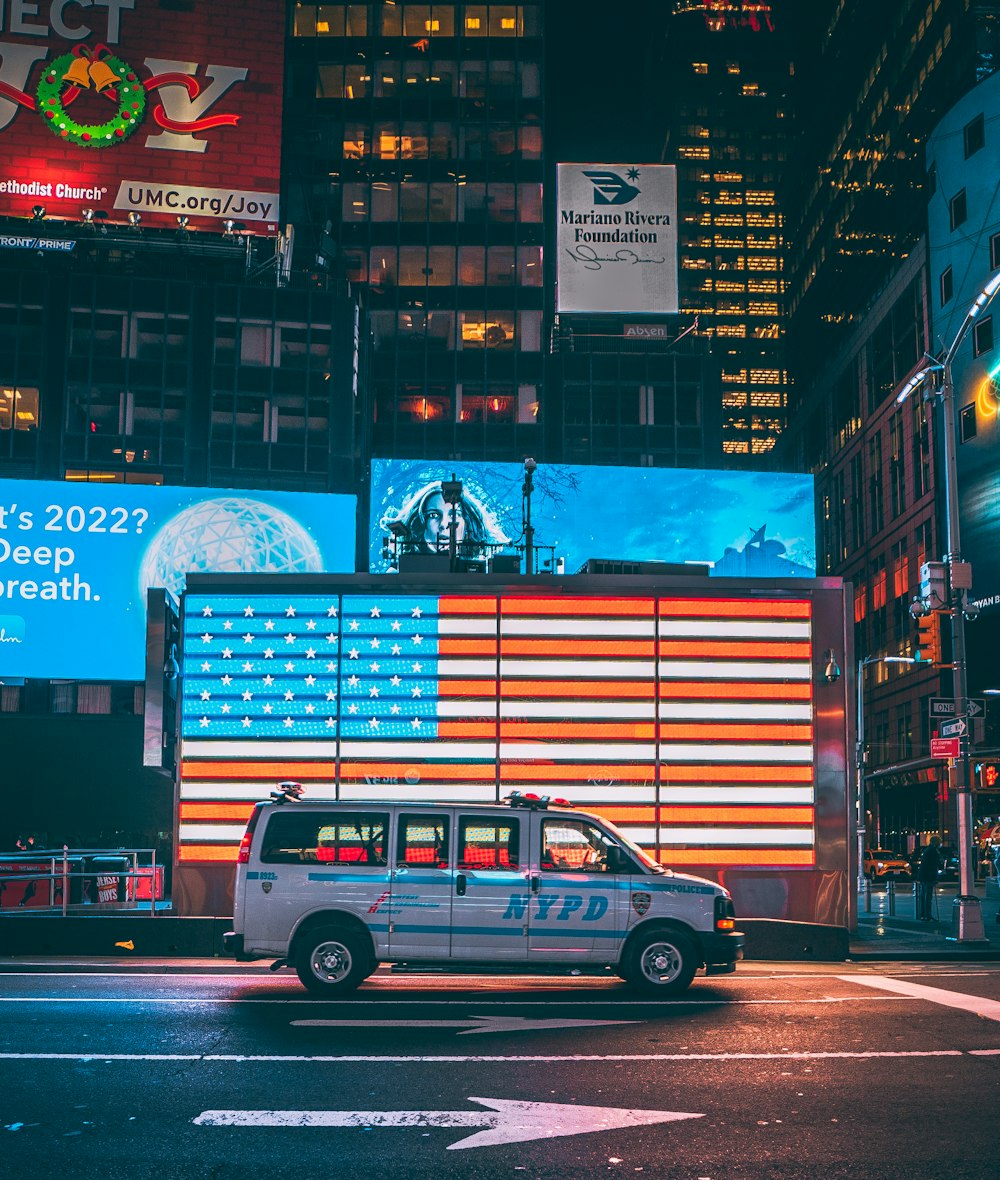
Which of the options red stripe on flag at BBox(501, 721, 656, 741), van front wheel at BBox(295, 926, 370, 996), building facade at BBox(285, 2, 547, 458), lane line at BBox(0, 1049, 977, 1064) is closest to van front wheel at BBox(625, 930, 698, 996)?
van front wheel at BBox(295, 926, 370, 996)

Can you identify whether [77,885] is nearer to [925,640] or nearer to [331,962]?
[331,962]

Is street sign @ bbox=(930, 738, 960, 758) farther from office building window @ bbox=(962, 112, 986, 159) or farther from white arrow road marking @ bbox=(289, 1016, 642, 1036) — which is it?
office building window @ bbox=(962, 112, 986, 159)

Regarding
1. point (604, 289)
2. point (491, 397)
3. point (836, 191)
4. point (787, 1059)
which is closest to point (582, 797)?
point (787, 1059)

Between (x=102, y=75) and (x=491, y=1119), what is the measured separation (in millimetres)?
49351

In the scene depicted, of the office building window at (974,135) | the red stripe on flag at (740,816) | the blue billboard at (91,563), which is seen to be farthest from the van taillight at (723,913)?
the office building window at (974,135)

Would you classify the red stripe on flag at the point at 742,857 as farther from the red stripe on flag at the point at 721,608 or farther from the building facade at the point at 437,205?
the building facade at the point at 437,205

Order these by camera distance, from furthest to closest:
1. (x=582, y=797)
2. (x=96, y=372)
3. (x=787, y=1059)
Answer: (x=96, y=372)
(x=582, y=797)
(x=787, y=1059)

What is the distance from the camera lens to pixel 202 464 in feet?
218

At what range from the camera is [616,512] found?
6022 cm

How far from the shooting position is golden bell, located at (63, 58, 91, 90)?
49.2m

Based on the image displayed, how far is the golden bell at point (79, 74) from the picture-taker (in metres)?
49.2

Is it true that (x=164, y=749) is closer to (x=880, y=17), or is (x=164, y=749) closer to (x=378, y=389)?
(x=378, y=389)

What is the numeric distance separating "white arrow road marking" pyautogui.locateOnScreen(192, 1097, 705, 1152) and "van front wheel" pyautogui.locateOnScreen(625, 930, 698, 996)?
5.60 m

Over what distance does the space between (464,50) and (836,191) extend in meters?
32.9
